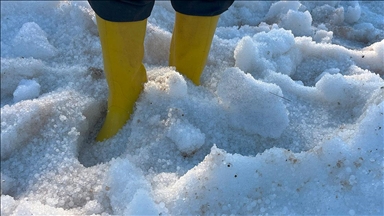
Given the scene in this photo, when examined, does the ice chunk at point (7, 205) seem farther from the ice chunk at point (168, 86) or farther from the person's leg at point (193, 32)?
the person's leg at point (193, 32)

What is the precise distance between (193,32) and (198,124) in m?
0.28

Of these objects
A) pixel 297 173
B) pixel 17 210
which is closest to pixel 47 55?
pixel 17 210

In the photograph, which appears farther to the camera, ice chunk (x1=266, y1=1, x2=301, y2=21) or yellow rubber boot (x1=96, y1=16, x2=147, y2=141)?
ice chunk (x1=266, y1=1, x2=301, y2=21)

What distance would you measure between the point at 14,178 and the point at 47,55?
0.52 metres

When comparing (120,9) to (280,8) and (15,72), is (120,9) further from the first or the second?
(280,8)

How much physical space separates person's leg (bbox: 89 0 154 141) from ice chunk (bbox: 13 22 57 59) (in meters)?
0.38

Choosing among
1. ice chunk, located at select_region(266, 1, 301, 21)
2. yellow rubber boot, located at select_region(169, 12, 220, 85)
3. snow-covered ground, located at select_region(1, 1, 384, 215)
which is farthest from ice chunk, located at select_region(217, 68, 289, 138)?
ice chunk, located at select_region(266, 1, 301, 21)

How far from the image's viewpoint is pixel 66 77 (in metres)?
1.30

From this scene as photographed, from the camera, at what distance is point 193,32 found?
118 cm

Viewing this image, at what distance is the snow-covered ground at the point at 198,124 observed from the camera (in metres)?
0.92

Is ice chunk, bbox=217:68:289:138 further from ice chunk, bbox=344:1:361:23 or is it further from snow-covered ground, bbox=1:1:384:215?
ice chunk, bbox=344:1:361:23

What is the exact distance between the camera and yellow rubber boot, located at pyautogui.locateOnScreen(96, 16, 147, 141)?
1032 mm

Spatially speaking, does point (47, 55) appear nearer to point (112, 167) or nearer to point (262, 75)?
point (112, 167)

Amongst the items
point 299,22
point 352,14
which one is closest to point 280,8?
point 299,22
